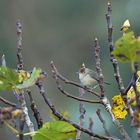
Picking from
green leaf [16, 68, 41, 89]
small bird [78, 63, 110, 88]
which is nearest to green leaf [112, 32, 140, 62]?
green leaf [16, 68, 41, 89]

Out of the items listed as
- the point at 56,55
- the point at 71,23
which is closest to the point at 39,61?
the point at 56,55

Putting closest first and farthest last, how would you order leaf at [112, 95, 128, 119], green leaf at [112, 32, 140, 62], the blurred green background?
green leaf at [112, 32, 140, 62]
leaf at [112, 95, 128, 119]
the blurred green background

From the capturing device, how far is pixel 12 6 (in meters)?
11.5

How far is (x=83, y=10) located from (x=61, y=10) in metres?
0.45

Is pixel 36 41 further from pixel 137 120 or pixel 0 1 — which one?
pixel 137 120

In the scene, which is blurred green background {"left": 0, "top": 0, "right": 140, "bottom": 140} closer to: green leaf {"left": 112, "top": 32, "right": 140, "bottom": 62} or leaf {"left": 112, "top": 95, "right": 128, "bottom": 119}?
leaf {"left": 112, "top": 95, "right": 128, "bottom": 119}

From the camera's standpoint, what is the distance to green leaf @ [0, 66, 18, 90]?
75cm

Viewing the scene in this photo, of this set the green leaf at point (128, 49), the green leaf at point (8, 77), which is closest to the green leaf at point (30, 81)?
the green leaf at point (8, 77)

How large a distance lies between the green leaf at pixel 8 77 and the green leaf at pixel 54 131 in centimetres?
7

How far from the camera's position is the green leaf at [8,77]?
0.75 metres

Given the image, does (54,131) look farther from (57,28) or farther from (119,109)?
(57,28)

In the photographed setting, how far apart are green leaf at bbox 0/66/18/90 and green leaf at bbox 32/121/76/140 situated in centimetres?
7

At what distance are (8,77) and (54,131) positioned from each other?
0.09 meters

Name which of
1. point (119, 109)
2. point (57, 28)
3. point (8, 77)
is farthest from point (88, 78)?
point (57, 28)
